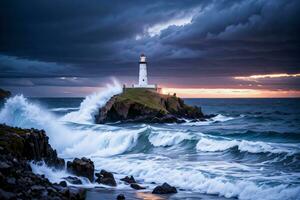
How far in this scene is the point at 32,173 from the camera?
12.5 meters

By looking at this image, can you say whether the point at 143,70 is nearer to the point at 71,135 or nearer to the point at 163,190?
the point at 71,135

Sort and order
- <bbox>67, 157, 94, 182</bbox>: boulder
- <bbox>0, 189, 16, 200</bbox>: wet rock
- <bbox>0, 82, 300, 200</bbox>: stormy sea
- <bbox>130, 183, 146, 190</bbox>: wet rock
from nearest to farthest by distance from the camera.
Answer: <bbox>0, 189, 16, 200</bbox>: wet rock, <bbox>0, 82, 300, 200</bbox>: stormy sea, <bbox>130, 183, 146, 190</bbox>: wet rock, <bbox>67, 157, 94, 182</bbox>: boulder

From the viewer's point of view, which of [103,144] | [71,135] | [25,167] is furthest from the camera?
[71,135]

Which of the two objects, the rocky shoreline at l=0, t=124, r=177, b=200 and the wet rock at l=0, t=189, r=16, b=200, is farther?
the rocky shoreline at l=0, t=124, r=177, b=200

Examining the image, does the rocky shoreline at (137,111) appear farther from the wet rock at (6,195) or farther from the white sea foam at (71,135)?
the wet rock at (6,195)

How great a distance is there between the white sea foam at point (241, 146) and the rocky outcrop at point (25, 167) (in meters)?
10.3

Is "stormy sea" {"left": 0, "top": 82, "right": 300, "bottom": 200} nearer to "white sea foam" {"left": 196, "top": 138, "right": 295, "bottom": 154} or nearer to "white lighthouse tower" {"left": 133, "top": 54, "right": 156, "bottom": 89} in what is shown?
"white sea foam" {"left": 196, "top": 138, "right": 295, "bottom": 154}

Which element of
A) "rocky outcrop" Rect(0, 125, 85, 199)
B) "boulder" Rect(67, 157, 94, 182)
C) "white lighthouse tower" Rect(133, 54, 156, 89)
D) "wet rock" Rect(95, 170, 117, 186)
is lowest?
"wet rock" Rect(95, 170, 117, 186)

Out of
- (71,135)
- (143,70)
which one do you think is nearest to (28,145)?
(71,135)

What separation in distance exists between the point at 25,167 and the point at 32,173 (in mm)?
1017

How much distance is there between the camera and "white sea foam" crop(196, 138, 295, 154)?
2157 centimetres

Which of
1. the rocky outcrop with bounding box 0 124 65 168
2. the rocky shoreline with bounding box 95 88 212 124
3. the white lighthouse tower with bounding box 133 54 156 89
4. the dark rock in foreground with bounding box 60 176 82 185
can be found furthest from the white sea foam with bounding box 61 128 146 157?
the white lighthouse tower with bounding box 133 54 156 89

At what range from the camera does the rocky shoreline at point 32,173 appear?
1008 cm

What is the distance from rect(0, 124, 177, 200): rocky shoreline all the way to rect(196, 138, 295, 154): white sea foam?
→ 8.41m
